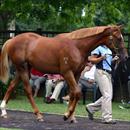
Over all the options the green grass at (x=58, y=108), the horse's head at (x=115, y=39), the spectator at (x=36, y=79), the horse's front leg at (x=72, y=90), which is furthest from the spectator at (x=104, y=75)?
the spectator at (x=36, y=79)

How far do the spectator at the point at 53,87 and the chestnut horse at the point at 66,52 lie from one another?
201 inches

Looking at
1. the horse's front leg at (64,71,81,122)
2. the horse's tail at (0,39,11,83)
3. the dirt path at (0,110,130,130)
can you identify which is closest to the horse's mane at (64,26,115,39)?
the horse's front leg at (64,71,81,122)

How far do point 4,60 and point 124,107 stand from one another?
16.9 feet

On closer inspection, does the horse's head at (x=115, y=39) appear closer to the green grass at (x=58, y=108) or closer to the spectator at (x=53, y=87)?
the green grass at (x=58, y=108)

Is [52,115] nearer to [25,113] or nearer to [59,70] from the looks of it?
[25,113]

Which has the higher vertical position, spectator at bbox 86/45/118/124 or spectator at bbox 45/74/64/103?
spectator at bbox 86/45/118/124

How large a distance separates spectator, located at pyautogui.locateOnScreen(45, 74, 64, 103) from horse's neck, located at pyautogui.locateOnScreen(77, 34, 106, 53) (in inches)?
229

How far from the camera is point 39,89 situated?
65.1ft

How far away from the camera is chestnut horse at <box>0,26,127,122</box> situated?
11711mm

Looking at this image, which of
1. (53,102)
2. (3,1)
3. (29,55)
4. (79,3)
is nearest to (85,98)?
(53,102)

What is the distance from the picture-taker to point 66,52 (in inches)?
462

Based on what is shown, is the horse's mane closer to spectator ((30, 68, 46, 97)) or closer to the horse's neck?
the horse's neck

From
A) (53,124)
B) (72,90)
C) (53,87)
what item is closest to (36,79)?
(53,87)

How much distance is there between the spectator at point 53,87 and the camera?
17.6m
